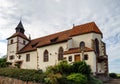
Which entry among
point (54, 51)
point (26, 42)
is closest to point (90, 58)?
point (54, 51)

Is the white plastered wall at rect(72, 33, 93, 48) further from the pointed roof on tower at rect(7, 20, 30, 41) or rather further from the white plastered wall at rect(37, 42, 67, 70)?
the pointed roof on tower at rect(7, 20, 30, 41)

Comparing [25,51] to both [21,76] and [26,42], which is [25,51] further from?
[21,76]

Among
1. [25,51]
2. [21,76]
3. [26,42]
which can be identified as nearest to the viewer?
[21,76]

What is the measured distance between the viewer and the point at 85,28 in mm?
32844

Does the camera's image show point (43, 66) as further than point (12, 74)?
Yes

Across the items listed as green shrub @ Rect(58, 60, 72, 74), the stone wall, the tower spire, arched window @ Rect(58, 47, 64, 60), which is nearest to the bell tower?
the tower spire

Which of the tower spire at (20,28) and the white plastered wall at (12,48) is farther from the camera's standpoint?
the tower spire at (20,28)

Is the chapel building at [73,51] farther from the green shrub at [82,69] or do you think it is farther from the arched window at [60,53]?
the green shrub at [82,69]

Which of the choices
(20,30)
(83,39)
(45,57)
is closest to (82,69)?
(83,39)

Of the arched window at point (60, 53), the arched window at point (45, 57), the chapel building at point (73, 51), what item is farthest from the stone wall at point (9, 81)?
the arched window at point (45, 57)

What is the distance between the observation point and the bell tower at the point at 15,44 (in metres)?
42.8

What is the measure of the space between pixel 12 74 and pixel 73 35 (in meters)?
13.4

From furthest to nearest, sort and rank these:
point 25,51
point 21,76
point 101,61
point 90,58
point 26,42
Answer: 1. point 26,42
2. point 25,51
3. point 101,61
4. point 90,58
5. point 21,76

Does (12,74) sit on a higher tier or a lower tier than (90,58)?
lower
